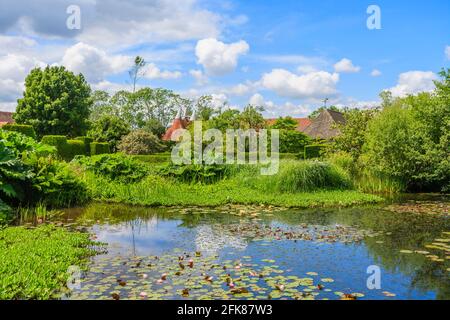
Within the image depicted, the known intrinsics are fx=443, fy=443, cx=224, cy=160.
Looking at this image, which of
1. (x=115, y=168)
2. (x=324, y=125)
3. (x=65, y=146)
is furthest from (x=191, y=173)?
(x=324, y=125)

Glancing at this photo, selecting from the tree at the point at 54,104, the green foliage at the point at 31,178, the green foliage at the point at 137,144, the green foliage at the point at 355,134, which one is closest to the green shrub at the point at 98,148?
the green foliage at the point at 137,144

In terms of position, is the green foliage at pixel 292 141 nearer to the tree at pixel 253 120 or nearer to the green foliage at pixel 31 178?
the tree at pixel 253 120

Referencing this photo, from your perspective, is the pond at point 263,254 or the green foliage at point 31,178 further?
the green foliage at point 31,178

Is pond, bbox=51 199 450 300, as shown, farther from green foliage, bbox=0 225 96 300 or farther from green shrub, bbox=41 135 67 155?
green shrub, bbox=41 135 67 155

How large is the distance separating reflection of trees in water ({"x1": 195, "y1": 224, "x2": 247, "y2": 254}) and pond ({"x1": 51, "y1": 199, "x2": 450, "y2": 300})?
0.06 feet

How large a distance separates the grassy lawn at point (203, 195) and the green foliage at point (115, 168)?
35cm

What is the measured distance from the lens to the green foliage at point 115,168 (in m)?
14.5

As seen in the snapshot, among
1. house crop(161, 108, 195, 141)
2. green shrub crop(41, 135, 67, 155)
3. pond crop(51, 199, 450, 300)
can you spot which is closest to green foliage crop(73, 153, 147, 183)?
pond crop(51, 199, 450, 300)

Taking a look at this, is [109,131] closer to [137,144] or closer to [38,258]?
[137,144]

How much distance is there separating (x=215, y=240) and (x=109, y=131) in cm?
2608

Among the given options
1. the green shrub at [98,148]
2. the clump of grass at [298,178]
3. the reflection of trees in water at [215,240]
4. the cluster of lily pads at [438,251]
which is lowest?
the cluster of lily pads at [438,251]
